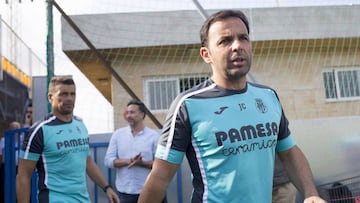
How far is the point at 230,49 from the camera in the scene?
6.10 ft

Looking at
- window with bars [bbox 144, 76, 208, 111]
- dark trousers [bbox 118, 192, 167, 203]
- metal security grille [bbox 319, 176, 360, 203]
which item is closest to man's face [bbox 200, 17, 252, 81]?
dark trousers [bbox 118, 192, 167, 203]

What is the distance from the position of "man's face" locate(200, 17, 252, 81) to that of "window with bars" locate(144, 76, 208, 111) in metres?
6.54

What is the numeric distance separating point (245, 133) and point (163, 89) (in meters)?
7.15

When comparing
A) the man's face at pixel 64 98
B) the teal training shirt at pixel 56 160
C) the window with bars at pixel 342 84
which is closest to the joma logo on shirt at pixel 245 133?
the teal training shirt at pixel 56 160

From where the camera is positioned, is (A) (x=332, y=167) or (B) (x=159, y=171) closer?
(B) (x=159, y=171)

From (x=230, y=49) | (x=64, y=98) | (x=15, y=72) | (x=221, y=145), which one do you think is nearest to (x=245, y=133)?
(x=221, y=145)

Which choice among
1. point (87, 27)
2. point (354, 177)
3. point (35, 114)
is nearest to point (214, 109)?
point (354, 177)

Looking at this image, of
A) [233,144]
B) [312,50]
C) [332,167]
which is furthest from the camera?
[312,50]

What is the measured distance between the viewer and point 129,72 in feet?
29.6

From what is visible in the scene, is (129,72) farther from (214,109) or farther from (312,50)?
(214,109)

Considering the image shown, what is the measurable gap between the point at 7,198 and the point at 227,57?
4.31 metres

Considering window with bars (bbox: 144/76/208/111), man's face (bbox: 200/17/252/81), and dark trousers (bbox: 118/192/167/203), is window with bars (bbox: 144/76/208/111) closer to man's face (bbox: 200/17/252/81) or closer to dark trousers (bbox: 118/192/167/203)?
dark trousers (bbox: 118/192/167/203)

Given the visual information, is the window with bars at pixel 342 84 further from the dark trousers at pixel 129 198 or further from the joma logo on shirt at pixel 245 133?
the joma logo on shirt at pixel 245 133

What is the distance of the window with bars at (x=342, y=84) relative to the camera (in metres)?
9.29
